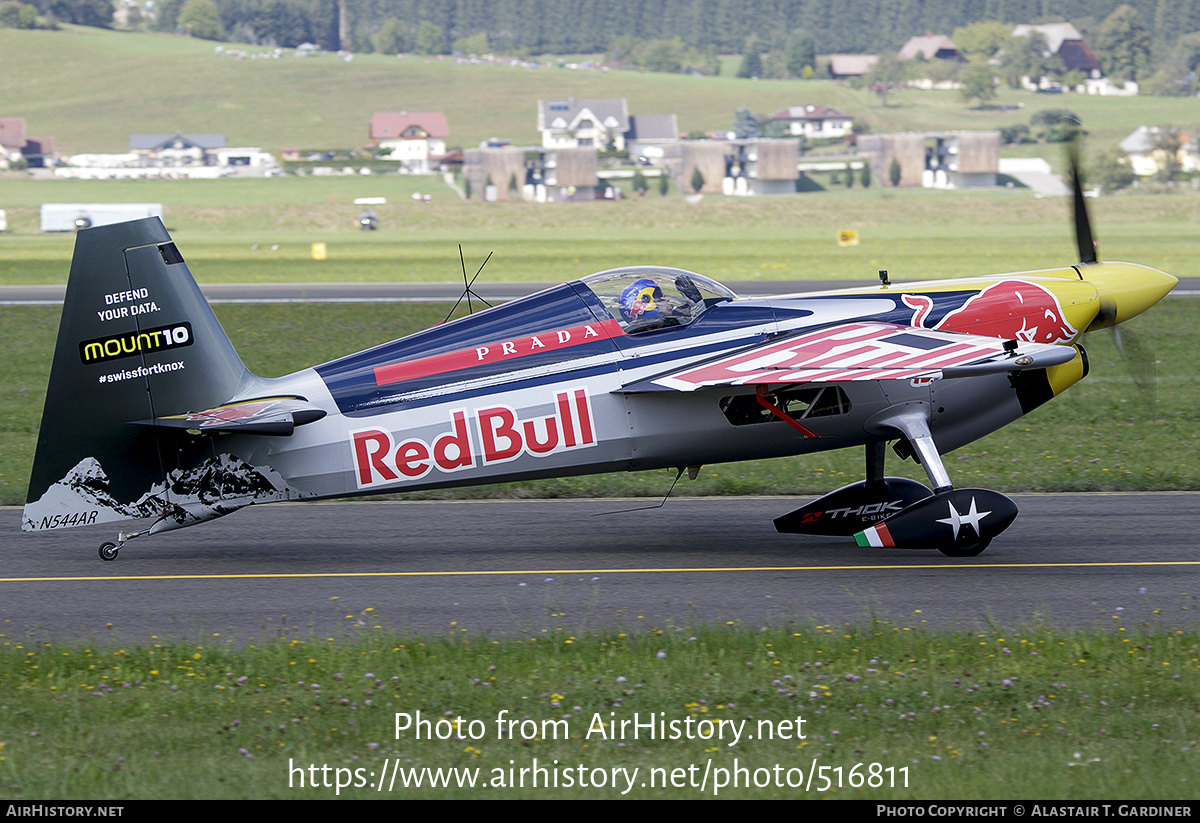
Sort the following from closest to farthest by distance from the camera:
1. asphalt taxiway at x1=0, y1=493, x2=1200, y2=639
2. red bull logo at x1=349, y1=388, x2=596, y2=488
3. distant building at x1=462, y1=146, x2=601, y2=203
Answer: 1. asphalt taxiway at x1=0, y1=493, x2=1200, y2=639
2. red bull logo at x1=349, y1=388, x2=596, y2=488
3. distant building at x1=462, y1=146, x2=601, y2=203

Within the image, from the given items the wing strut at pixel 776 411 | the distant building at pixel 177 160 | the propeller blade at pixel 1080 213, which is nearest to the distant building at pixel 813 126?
the distant building at pixel 177 160

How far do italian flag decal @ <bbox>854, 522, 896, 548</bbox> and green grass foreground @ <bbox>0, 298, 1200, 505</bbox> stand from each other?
3.23 metres

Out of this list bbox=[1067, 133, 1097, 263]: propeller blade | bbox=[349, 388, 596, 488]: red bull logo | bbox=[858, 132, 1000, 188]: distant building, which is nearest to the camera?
bbox=[349, 388, 596, 488]: red bull logo

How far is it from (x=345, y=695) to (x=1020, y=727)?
4.13 metres

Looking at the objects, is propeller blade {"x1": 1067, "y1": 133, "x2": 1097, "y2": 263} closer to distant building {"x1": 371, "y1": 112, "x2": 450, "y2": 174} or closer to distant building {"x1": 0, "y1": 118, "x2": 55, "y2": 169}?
distant building {"x1": 371, "y1": 112, "x2": 450, "y2": 174}

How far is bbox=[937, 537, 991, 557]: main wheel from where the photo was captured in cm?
1130

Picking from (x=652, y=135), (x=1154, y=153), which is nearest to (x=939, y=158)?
(x=1154, y=153)

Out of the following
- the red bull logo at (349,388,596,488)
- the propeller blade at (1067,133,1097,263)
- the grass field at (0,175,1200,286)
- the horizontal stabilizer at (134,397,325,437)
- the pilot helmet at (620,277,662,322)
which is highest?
the propeller blade at (1067,133,1097,263)

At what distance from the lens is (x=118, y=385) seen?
35.9 ft

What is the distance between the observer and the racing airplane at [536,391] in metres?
10.9

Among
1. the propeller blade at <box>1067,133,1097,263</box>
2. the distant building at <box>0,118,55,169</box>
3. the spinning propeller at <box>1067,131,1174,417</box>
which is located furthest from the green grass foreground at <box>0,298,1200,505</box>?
the distant building at <box>0,118,55,169</box>

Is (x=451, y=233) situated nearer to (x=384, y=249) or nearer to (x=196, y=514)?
(x=384, y=249)

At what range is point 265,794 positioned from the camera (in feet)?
20.6
